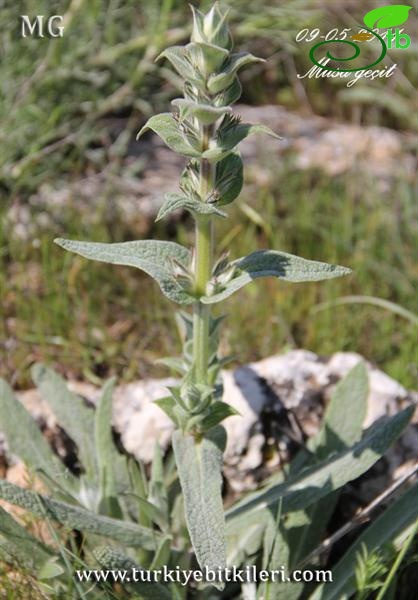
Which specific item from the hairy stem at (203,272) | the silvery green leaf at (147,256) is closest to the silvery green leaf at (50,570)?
the hairy stem at (203,272)

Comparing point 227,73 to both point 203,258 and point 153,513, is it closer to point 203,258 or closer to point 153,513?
point 203,258

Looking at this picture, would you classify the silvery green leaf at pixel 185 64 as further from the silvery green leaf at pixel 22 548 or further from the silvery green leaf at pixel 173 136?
the silvery green leaf at pixel 22 548

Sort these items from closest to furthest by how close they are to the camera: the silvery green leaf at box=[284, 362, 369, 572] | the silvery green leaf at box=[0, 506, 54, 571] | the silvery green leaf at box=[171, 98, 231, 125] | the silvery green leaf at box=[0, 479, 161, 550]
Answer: the silvery green leaf at box=[171, 98, 231, 125] → the silvery green leaf at box=[0, 479, 161, 550] → the silvery green leaf at box=[0, 506, 54, 571] → the silvery green leaf at box=[284, 362, 369, 572]

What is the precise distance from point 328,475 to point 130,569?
527 mm

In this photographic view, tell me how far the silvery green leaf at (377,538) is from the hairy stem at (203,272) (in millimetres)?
627

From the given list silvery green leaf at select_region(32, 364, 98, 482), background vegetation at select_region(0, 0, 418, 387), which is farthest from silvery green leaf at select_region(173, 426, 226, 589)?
background vegetation at select_region(0, 0, 418, 387)

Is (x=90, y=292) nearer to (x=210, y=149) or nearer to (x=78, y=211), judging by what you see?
(x=78, y=211)

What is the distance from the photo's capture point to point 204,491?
1788mm

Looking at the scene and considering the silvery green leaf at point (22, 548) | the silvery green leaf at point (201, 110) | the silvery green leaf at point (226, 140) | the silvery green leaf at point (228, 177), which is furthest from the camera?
the silvery green leaf at point (22, 548)

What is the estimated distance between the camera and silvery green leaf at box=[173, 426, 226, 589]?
5.52 ft

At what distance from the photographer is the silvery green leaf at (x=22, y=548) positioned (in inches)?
78.5

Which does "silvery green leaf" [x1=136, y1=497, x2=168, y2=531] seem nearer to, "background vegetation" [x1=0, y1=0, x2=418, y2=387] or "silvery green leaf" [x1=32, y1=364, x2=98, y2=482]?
"silvery green leaf" [x1=32, y1=364, x2=98, y2=482]

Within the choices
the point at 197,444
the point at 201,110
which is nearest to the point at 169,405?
the point at 197,444

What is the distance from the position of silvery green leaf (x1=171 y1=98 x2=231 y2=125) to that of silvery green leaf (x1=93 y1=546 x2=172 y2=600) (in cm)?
98
